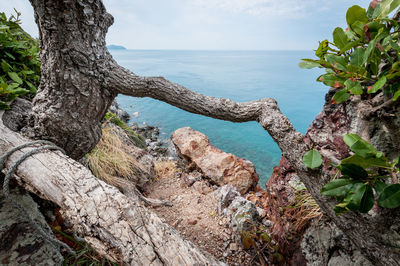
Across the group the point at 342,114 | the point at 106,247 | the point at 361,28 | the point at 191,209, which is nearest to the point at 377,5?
the point at 361,28

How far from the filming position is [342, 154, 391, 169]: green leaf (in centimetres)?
59

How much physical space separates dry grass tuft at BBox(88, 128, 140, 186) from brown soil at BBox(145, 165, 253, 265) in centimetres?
44

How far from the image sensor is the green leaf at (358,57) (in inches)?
24.8

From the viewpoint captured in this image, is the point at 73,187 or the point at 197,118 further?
the point at 197,118

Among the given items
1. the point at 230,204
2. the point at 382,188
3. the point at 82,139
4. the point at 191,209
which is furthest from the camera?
the point at 191,209

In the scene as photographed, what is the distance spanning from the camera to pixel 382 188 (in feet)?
2.08

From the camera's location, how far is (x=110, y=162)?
2.83 m

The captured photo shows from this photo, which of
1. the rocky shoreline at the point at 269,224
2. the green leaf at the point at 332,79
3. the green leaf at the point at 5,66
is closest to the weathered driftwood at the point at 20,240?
the green leaf at the point at 5,66

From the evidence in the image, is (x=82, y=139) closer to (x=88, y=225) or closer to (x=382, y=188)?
(x=88, y=225)

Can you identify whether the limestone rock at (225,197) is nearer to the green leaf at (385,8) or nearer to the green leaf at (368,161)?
the green leaf at (368,161)

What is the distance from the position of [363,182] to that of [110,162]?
9.31 feet

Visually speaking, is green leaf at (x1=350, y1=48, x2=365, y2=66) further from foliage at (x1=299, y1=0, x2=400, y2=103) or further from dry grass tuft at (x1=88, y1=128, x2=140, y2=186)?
dry grass tuft at (x1=88, y1=128, x2=140, y2=186)

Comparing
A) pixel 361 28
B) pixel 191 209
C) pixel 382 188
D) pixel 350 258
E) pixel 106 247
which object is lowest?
pixel 191 209

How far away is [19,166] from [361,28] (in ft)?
5.28
